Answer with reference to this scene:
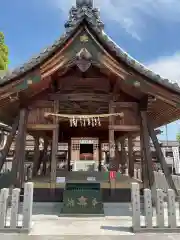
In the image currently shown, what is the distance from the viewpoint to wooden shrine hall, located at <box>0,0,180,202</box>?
7.45 metres

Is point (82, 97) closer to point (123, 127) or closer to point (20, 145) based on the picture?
point (123, 127)

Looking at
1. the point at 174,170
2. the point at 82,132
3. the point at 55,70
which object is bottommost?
the point at 174,170

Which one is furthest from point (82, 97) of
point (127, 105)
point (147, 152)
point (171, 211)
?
point (171, 211)

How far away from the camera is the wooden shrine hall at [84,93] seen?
745 cm

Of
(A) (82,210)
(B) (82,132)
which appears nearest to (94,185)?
(A) (82,210)

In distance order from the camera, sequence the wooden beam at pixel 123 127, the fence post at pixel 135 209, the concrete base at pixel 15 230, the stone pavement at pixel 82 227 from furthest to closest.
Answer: the wooden beam at pixel 123 127
the fence post at pixel 135 209
the concrete base at pixel 15 230
the stone pavement at pixel 82 227

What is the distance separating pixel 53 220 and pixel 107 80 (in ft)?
18.1

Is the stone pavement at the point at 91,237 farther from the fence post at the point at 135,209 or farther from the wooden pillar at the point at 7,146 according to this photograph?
the wooden pillar at the point at 7,146

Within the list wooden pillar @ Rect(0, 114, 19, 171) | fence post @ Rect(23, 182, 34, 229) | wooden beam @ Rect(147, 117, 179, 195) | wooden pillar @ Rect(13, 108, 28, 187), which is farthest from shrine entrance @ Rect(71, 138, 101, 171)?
fence post @ Rect(23, 182, 34, 229)

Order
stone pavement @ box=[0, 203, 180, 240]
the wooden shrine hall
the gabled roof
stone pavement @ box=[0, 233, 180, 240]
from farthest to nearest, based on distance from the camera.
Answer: the wooden shrine hall
the gabled roof
stone pavement @ box=[0, 203, 180, 240]
stone pavement @ box=[0, 233, 180, 240]

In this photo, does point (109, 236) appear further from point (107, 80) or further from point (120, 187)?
point (107, 80)

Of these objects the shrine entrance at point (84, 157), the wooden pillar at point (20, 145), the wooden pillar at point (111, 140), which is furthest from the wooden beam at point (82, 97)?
the shrine entrance at point (84, 157)

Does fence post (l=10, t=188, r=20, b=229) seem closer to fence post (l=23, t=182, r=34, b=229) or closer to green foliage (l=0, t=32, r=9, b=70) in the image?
fence post (l=23, t=182, r=34, b=229)

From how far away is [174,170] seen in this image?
1008 inches
